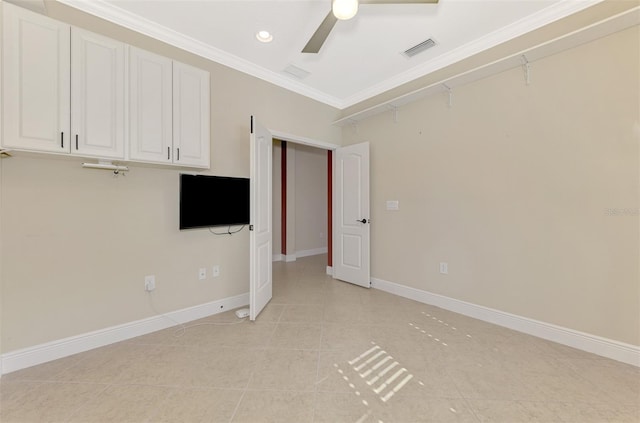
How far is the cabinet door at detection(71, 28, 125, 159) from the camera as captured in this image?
1.93m

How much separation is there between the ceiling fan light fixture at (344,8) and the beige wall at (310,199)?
437cm

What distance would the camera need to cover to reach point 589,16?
2102 mm

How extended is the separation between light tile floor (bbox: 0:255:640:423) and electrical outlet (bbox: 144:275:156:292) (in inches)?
18.0

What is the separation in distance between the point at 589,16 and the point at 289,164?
491 cm

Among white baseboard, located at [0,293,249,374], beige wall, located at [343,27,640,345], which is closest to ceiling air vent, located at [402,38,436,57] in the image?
beige wall, located at [343,27,640,345]

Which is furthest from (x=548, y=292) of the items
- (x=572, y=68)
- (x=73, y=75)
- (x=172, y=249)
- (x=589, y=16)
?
(x=73, y=75)

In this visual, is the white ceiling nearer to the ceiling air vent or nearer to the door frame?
the ceiling air vent

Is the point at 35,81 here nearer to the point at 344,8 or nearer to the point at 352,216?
the point at 344,8

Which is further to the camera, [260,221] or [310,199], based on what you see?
[310,199]

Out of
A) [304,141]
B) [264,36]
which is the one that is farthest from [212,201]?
[264,36]

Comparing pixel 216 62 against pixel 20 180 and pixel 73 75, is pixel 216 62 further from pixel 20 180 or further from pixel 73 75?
pixel 20 180

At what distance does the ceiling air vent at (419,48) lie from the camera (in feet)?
8.90

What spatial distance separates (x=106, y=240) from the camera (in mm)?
2264

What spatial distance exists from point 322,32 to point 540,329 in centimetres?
338
